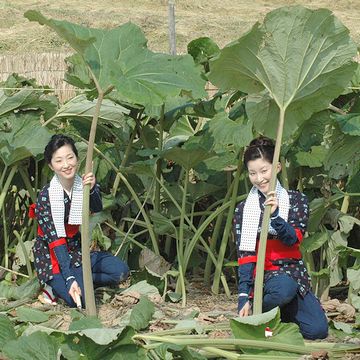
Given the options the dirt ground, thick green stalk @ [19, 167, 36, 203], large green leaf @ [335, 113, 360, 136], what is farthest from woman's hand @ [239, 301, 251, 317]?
the dirt ground

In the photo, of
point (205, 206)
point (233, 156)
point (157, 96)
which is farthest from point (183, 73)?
point (205, 206)

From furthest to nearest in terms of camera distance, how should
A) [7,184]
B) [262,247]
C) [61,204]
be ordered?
1. [7,184]
2. [61,204]
3. [262,247]

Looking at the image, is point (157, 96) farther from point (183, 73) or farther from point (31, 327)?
point (31, 327)

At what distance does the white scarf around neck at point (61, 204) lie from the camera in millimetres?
4793

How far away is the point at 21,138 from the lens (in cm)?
530

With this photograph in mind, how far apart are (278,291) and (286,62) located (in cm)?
102

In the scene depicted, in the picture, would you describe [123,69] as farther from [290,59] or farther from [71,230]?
[71,230]

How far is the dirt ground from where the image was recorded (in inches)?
758

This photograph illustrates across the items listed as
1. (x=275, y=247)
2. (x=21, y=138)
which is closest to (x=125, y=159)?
(x=21, y=138)

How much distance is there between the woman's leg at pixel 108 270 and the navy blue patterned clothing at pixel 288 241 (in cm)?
85

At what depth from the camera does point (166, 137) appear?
5598 mm

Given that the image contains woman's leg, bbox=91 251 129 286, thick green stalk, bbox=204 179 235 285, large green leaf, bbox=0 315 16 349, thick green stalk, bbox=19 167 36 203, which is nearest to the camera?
large green leaf, bbox=0 315 16 349

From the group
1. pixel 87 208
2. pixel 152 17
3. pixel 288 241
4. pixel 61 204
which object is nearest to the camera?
pixel 87 208

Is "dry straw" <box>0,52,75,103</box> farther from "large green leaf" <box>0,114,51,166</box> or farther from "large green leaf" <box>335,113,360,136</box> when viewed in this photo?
"large green leaf" <box>335,113,360,136</box>
